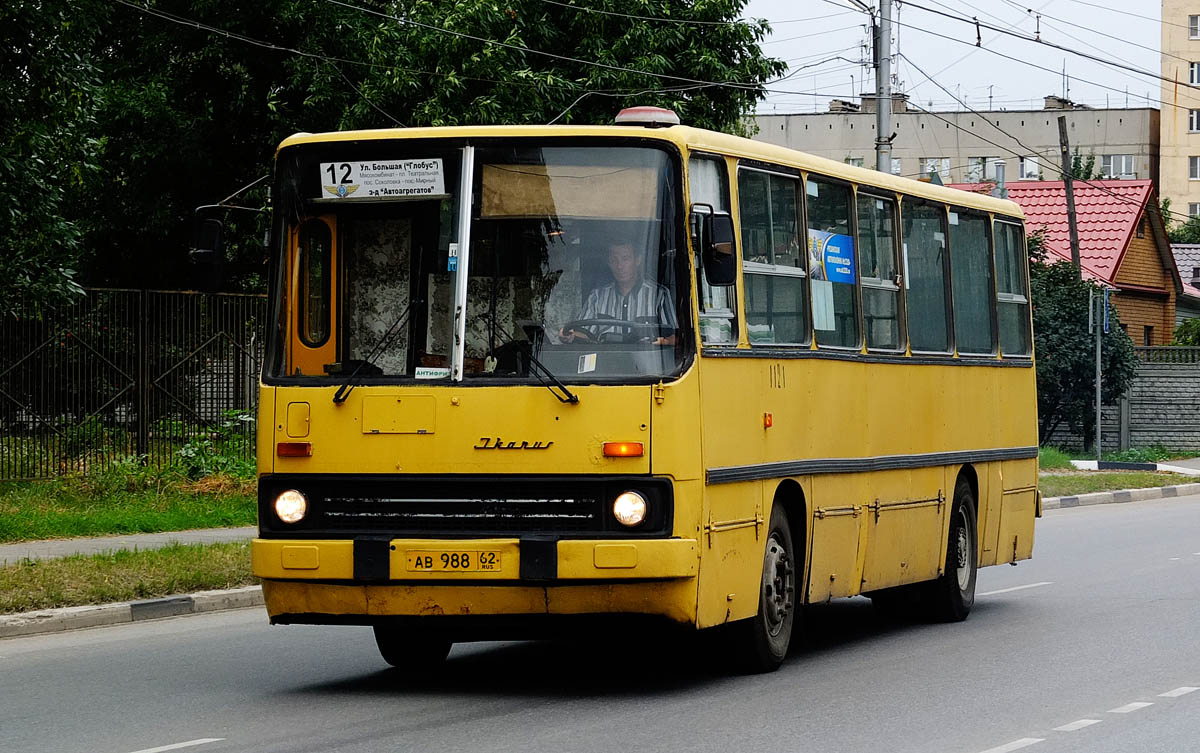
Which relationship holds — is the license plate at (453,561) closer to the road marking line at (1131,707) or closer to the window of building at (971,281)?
the road marking line at (1131,707)

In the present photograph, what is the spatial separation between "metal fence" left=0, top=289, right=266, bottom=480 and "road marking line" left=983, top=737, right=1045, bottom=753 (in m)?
14.0

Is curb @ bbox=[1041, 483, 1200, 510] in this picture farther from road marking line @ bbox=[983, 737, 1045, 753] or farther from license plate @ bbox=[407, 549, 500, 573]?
road marking line @ bbox=[983, 737, 1045, 753]

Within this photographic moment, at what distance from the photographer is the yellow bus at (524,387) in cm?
947

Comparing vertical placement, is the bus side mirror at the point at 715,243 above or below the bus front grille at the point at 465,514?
above

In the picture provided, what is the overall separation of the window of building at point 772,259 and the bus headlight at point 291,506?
2533mm

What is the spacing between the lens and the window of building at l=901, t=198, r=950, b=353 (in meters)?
13.5

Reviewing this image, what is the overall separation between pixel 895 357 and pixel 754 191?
2495mm

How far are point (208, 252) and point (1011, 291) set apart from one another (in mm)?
7818

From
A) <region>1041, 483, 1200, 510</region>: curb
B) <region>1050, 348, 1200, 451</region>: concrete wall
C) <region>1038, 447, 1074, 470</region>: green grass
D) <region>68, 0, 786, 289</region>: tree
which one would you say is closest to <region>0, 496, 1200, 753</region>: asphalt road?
<region>1041, 483, 1200, 510</region>: curb

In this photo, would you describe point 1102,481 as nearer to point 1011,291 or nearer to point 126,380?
point 126,380

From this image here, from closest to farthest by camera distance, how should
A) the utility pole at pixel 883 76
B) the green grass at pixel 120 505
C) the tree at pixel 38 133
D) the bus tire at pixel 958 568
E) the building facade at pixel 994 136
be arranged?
the bus tire at pixel 958 568
the green grass at pixel 120 505
the tree at pixel 38 133
the utility pole at pixel 883 76
the building facade at pixel 994 136

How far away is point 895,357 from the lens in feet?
42.4

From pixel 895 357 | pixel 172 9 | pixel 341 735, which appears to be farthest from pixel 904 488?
pixel 172 9

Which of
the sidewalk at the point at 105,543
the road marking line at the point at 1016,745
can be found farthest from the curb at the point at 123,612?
the road marking line at the point at 1016,745
